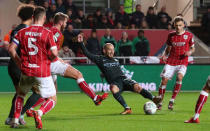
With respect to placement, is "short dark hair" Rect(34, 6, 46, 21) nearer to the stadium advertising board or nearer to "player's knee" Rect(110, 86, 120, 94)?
"player's knee" Rect(110, 86, 120, 94)

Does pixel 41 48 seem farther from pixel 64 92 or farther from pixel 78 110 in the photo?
pixel 64 92

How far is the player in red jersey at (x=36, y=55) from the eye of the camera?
8125 mm

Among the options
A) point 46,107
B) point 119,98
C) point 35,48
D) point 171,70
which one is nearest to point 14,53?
point 35,48

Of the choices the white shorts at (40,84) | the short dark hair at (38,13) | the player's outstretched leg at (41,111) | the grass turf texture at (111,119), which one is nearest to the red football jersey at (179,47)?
the grass turf texture at (111,119)

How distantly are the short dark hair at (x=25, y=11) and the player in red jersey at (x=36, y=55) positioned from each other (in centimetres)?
34

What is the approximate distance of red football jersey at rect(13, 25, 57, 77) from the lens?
26.6 feet

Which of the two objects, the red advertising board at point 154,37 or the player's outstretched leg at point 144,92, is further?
the red advertising board at point 154,37

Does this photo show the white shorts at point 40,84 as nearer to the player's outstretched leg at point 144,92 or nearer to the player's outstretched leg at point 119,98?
the player's outstretched leg at point 119,98

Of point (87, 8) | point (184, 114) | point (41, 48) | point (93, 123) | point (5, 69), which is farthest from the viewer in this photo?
point (87, 8)

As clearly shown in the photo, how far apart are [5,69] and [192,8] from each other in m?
10.3

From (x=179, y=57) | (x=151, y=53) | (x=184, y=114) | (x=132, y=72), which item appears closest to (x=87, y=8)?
(x=151, y=53)

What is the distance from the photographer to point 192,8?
25.3 m

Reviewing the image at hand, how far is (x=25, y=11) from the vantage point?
8570mm

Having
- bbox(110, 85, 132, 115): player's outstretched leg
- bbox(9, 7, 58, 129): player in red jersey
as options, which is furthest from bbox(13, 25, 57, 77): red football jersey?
bbox(110, 85, 132, 115): player's outstretched leg
